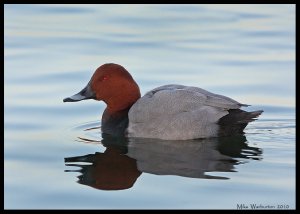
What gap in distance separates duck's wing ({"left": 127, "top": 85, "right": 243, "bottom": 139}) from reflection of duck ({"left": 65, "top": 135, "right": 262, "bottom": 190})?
10 centimetres

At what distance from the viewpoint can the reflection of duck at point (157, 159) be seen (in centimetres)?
783

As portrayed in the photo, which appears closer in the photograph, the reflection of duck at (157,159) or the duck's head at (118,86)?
the reflection of duck at (157,159)

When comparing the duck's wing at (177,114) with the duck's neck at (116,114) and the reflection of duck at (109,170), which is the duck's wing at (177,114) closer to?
the duck's neck at (116,114)

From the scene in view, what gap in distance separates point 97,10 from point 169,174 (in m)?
8.23

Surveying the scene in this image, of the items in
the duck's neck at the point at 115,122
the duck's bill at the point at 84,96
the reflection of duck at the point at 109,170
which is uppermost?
the duck's bill at the point at 84,96

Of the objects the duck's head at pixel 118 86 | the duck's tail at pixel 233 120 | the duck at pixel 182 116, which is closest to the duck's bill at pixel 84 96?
the duck's head at pixel 118 86

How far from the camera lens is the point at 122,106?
9.77 m

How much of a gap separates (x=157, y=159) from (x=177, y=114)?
38.7 inches

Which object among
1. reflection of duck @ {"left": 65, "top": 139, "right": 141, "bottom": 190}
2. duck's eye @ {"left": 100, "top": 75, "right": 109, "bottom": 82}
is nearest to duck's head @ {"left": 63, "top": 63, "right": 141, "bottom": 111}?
duck's eye @ {"left": 100, "top": 75, "right": 109, "bottom": 82}

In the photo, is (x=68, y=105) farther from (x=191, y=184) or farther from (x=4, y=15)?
(x=4, y=15)

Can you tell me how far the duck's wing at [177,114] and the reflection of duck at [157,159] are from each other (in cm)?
10

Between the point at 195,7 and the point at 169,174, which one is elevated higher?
the point at 195,7

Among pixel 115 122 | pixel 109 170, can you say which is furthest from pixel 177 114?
pixel 109 170
